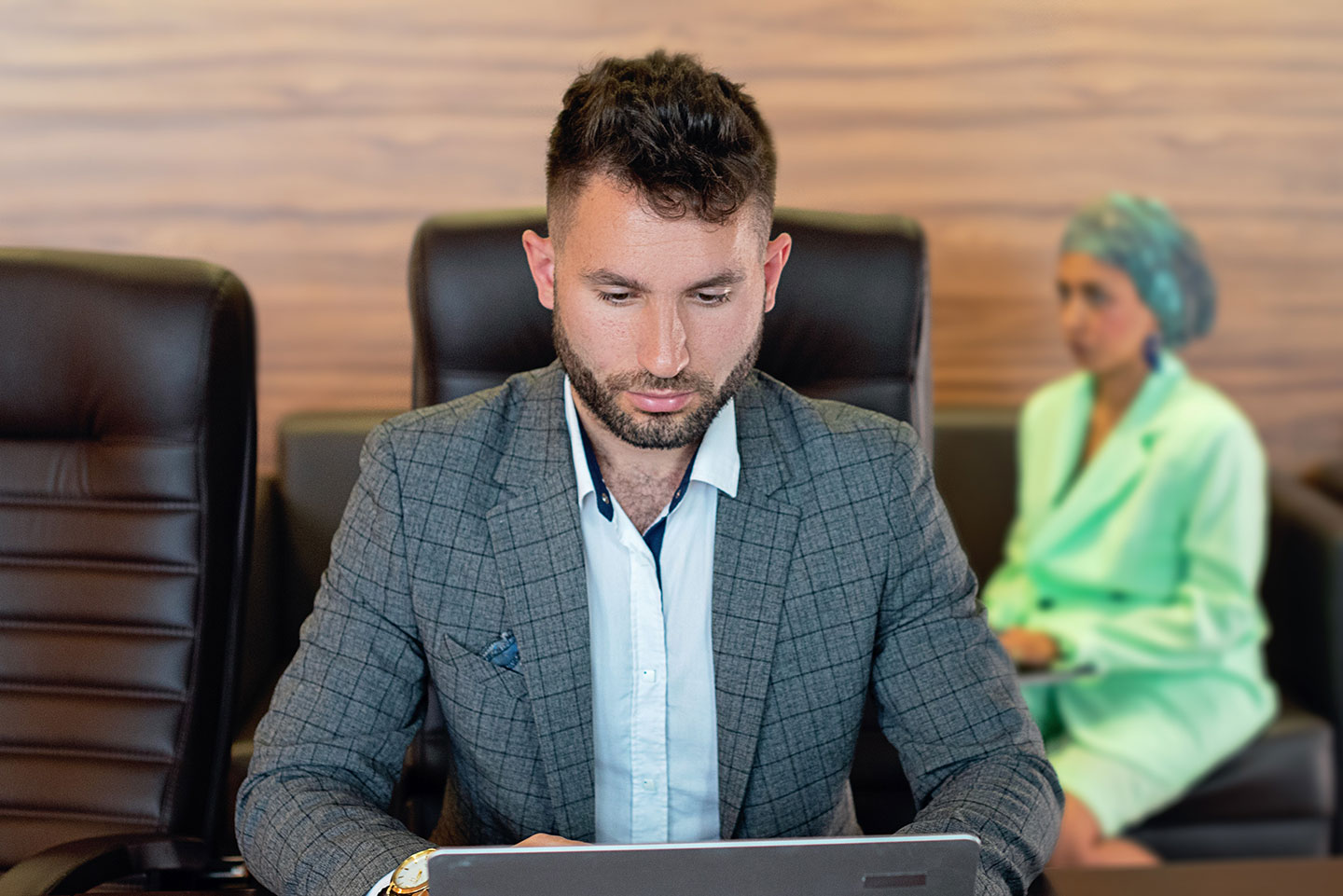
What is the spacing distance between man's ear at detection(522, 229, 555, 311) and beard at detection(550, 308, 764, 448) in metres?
0.08

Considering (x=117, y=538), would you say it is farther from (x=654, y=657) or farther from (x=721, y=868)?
(x=721, y=868)

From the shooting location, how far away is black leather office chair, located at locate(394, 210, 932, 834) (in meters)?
1.56

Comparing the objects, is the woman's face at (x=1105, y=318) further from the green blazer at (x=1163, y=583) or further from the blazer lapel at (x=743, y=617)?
the blazer lapel at (x=743, y=617)

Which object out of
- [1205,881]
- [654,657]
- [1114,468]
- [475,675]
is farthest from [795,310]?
[1114,468]

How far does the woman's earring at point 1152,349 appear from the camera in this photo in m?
2.48

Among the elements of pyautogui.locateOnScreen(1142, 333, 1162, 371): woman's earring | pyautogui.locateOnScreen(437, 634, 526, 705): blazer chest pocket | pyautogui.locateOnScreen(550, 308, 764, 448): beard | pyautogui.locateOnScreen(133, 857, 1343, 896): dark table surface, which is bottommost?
pyautogui.locateOnScreen(133, 857, 1343, 896): dark table surface

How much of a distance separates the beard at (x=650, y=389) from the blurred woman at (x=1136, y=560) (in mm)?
1187

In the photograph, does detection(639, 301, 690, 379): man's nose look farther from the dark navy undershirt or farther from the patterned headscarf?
the patterned headscarf

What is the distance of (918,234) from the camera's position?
158 cm

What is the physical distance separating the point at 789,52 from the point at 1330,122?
124cm

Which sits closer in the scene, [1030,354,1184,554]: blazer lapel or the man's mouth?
the man's mouth

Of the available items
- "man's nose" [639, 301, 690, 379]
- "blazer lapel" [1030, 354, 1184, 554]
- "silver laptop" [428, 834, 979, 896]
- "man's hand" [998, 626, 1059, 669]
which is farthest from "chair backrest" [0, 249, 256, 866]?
"blazer lapel" [1030, 354, 1184, 554]

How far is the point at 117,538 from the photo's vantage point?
5.20ft

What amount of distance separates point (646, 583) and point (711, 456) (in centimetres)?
15
